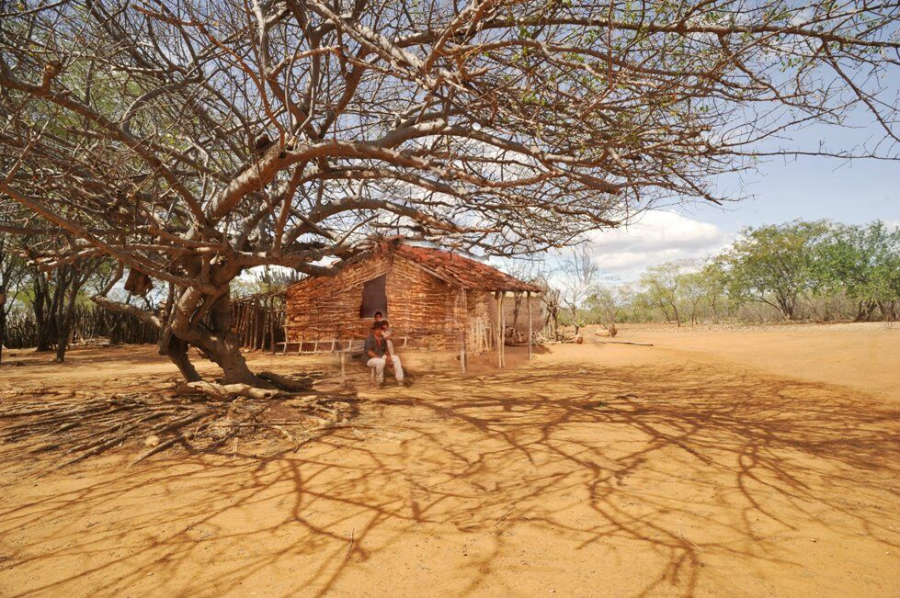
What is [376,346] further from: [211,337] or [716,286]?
[716,286]

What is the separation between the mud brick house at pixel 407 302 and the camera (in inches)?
531

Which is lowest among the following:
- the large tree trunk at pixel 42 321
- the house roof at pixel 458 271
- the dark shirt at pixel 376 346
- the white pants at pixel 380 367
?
the white pants at pixel 380 367

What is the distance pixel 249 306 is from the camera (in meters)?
18.5

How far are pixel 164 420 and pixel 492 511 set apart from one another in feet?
15.1

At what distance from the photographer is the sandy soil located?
2.47 meters

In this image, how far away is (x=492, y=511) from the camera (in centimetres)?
327

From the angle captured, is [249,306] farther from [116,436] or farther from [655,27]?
[655,27]

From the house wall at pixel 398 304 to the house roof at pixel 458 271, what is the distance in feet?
1.28

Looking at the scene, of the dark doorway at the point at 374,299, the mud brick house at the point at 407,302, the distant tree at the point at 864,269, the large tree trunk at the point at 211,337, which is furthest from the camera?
the distant tree at the point at 864,269

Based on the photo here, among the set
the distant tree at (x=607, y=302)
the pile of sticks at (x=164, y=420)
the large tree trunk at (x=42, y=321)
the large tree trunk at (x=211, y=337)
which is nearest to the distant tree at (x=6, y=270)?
the large tree trunk at (x=42, y=321)

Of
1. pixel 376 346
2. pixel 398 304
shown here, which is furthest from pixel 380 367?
pixel 398 304

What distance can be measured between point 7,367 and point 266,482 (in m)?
14.1

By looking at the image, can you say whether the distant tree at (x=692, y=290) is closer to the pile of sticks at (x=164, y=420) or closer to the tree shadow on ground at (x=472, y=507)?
the tree shadow on ground at (x=472, y=507)

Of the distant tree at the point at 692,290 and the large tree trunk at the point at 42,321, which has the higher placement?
the distant tree at the point at 692,290
